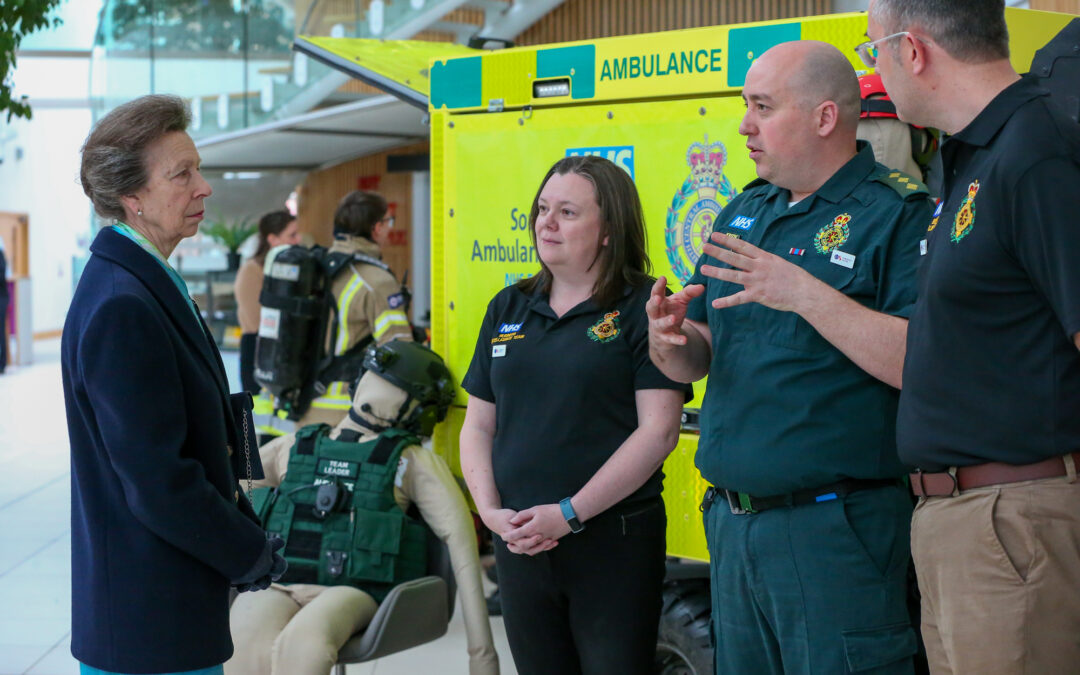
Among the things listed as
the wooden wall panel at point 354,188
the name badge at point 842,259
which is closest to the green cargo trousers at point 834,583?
the name badge at point 842,259

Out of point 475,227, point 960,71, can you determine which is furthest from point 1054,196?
point 475,227

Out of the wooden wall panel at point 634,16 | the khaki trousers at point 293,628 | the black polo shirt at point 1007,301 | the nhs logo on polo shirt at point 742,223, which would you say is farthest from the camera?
the wooden wall panel at point 634,16

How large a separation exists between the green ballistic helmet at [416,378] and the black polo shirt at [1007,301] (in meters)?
1.84

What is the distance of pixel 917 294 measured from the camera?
1.83 meters

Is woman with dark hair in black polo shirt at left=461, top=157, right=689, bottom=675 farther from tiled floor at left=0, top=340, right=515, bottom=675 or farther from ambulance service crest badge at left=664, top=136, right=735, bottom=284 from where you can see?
tiled floor at left=0, top=340, right=515, bottom=675

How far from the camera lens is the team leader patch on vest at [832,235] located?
2006 mm

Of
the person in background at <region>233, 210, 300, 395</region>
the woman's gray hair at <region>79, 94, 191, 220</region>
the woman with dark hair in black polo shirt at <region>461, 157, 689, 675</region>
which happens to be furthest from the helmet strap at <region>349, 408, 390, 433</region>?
the person in background at <region>233, 210, 300, 395</region>

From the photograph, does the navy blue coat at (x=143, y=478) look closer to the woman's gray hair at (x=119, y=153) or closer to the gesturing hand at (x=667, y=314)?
the woman's gray hair at (x=119, y=153)

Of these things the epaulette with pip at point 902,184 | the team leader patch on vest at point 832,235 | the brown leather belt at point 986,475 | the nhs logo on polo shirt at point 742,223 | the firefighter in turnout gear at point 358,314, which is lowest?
the brown leather belt at point 986,475

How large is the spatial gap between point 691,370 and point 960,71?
80cm

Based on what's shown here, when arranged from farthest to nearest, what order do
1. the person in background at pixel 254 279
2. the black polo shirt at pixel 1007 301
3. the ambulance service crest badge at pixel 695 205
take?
1. the person in background at pixel 254 279
2. the ambulance service crest badge at pixel 695 205
3. the black polo shirt at pixel 1007 301

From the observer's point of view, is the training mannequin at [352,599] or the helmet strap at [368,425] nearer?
the training mannequin at [352,599]

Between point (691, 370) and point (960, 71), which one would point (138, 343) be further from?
point (960, 71)

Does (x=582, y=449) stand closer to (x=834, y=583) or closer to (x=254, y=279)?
(x=834, y=583)
